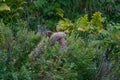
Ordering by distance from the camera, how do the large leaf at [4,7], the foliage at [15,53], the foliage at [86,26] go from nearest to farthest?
1. the foliage at [15,53]
2. the foliage at [86,26]
3. the large leaf at [4,7]

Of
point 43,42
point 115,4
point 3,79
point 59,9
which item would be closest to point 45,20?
point 59,9

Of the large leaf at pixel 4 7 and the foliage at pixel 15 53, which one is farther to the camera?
the large leaf at pixel 4 7

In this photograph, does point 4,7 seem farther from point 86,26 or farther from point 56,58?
point 56,58

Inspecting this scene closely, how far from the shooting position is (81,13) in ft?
21.5

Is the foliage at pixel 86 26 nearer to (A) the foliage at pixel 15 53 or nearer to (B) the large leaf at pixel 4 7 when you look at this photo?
(B) the large leaf at pixel 4 7

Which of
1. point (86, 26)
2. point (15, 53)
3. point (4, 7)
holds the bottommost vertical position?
point (86, 26)

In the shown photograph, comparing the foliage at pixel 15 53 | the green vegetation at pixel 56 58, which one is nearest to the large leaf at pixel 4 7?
the green vegetation at pixel 56 58

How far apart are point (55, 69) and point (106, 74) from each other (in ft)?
1.82

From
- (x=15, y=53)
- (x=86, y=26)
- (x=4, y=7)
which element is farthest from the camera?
(x=4, y=7)

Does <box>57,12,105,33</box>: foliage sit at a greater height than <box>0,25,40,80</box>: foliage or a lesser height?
lesser

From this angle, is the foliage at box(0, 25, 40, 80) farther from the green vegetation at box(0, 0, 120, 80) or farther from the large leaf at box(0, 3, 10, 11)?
the large leaf at box(0, 3, 10, 11)

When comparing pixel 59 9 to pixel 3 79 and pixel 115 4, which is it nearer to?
pixel 115 4

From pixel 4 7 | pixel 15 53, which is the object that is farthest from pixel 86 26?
pixel 15 53

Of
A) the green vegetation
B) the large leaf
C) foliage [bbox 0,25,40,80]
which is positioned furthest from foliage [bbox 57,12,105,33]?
foliage [bbox 0,25,40,80]
